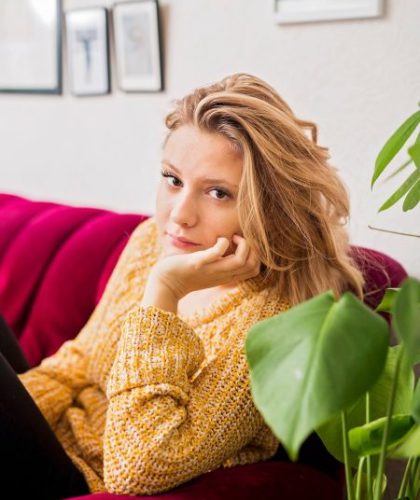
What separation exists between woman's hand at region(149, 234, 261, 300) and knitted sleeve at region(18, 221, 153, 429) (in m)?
0.29

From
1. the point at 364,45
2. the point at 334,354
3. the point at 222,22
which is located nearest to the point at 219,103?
the point at 364,45

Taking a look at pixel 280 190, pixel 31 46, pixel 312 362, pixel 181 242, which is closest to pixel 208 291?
pixel 181 242

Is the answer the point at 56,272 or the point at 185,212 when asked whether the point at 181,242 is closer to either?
the point at 185,212

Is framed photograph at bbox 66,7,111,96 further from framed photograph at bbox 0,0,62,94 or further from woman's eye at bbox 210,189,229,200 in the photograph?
woman's eye at bbox 210,189,229,200

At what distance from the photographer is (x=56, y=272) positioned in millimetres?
1792

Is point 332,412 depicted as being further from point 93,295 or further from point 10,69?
point 10,69

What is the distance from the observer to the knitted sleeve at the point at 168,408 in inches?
44.2

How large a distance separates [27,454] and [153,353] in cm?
24

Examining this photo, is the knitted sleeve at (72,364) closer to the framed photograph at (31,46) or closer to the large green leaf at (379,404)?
the large green leaf at (379,404)

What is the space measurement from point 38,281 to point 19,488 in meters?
0.74

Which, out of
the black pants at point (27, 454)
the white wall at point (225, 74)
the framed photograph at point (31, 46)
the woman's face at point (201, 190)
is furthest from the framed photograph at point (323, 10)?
the black pants at point (27, 454)

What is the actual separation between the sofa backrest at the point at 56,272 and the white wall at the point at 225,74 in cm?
29

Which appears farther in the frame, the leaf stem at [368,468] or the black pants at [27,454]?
the black pants at [27,454]

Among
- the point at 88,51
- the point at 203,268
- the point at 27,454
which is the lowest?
the point at 27,454
